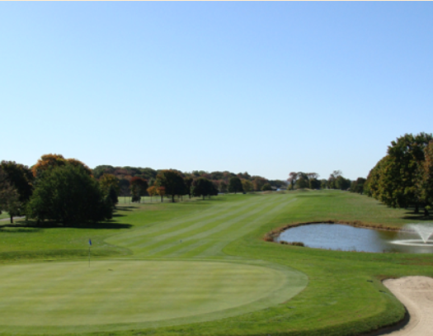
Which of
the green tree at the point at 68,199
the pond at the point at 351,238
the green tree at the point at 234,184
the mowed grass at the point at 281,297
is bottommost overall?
the pond at the point at 351,238

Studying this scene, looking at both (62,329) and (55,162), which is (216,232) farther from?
(55,162)

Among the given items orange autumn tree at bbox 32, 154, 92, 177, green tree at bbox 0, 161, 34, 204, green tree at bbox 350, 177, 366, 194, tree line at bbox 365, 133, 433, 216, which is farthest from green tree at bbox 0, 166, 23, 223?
green tree at bbox 350, 177, 366, 194

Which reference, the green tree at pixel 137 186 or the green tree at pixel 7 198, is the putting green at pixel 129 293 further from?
the green tree at pixel 137 186

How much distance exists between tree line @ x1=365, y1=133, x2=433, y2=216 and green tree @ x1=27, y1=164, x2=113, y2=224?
4519 centimetres

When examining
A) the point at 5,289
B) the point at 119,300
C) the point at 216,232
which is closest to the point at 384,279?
the point at 119,300

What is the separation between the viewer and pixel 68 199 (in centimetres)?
5941

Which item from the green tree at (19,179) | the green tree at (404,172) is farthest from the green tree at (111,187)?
the green tree at (404,172)

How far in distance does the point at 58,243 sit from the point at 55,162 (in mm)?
57972

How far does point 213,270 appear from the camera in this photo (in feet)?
63.6

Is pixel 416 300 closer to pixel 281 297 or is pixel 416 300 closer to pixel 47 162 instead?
pixel 281 297

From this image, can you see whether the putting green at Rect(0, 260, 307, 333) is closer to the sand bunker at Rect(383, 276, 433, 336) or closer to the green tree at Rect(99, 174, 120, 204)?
the sand bunker at Rect(383, 276, 433, 336)

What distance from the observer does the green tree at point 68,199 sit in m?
58.3

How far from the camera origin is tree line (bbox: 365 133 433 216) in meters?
57.5

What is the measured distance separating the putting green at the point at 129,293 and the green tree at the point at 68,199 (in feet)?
131
